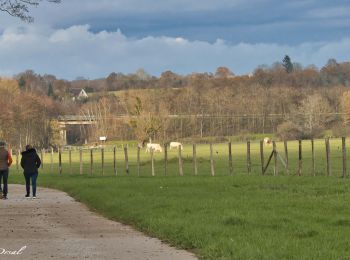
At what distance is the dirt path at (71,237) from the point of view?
35.9 ft

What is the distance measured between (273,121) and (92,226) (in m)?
166

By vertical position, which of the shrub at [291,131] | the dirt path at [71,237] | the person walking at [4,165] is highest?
the shrub at [291,131]

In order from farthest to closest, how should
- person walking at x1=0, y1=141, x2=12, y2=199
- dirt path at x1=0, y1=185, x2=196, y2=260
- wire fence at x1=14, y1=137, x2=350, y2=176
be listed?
wire fence at x1=14, y1=137, x2=350, y2=176 < person walking at x1=0, y1=141, x2=12, y2=199 < dirt path at x1=0, y1=185, x2=196, y2=260

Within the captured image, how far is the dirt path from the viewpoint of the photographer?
10930 millimetres

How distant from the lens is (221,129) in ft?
570

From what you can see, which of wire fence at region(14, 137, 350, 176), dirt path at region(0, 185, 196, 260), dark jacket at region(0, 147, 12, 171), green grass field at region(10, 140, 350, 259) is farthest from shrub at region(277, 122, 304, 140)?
dirt path at region(0, 185, 196, 260)

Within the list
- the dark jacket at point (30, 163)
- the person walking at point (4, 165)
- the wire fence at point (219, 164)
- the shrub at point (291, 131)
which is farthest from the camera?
the shrub at point (291, 131)

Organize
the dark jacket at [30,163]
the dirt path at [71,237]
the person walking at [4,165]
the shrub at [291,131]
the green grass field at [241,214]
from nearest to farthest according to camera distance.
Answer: the green grass field at [241,214] → the dirt path at [71,237] → the person walking at [4,165] → the dark jacket at [30,163] → the shrub at [291,131]

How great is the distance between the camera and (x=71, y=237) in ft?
43.3

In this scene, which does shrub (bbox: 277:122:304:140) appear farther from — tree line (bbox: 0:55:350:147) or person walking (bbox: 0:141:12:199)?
person walking (bbox: 0:141:12:199)

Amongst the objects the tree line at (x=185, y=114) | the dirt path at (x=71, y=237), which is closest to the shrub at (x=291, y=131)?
the tree line at (x=185, y=114)

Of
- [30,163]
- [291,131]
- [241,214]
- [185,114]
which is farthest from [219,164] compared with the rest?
[185,114]

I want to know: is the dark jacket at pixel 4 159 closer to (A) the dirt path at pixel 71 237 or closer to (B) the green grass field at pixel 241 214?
(B) the green grass field at pixel 241 214

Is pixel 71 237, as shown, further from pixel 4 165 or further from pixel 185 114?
pixel 185 114
